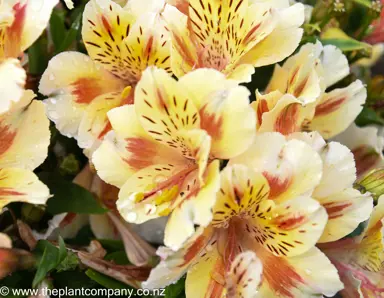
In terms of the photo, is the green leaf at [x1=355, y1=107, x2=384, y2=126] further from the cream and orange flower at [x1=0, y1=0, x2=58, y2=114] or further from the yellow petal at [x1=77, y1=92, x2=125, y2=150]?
the cream and orange flower at [x1=0, y1=0, x2=58, y2=114]

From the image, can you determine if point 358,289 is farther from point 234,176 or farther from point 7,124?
point 7,124

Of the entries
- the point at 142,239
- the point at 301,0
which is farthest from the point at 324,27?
the point at 142,239

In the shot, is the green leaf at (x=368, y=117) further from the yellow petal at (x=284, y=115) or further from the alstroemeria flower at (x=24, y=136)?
the alstroemeria flower at (x=24, y=136)

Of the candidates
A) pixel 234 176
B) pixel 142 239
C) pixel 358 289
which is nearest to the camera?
pixel 234 176

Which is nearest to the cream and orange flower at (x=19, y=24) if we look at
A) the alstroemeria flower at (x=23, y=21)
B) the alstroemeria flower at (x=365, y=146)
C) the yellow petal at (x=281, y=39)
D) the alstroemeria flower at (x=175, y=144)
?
the alstroemeria flower at (x=23, y=21)

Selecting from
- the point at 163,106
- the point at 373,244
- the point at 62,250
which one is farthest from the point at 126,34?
the point at 373,244

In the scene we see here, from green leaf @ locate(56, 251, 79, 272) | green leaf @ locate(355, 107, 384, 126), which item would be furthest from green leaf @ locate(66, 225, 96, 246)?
green leaf @ locate(355, 107, 384, 126)
